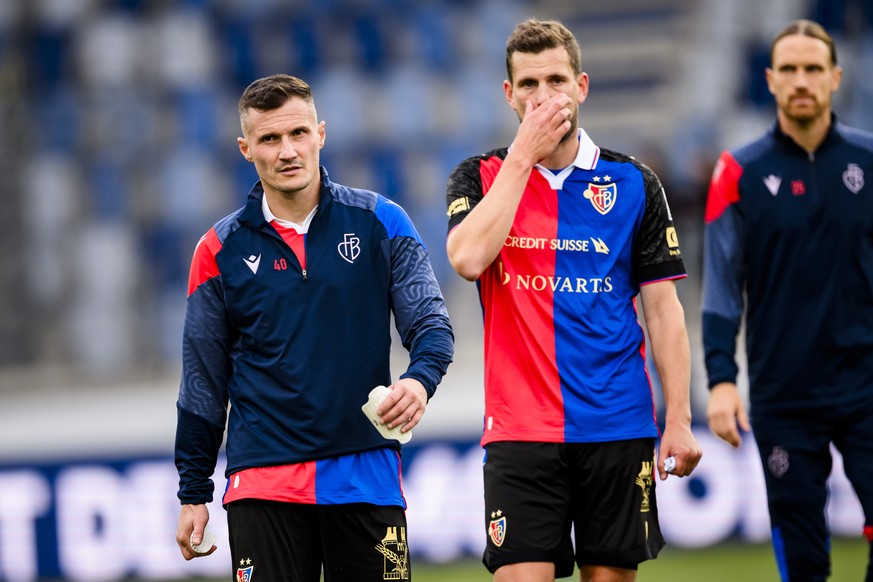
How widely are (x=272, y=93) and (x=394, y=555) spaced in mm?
1462

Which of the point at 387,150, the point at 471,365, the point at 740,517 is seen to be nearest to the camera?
the point at 740,517

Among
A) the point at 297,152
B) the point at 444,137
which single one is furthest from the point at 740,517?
the point at 444,137

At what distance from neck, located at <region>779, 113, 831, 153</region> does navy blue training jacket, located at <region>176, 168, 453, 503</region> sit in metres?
1.65

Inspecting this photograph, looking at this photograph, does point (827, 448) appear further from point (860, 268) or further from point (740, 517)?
point (740, 517)

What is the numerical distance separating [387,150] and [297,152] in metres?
9.95

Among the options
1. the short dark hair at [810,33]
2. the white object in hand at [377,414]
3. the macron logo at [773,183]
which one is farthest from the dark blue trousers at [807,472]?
the white object in hand at [377,414]

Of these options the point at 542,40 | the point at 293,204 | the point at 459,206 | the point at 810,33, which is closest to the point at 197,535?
the point at 293,204

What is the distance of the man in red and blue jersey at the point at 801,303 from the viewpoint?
5.09m

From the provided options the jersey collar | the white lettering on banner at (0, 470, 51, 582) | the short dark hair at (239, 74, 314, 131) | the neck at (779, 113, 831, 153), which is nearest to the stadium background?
the white lettering on banner at (0, 470, 51, 582)

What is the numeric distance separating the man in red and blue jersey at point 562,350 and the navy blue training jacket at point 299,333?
236mm

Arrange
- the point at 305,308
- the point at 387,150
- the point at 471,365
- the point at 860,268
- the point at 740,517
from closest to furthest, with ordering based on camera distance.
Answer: the point at 305,308, the point at 860,268, the point at 740,517, the point at 471,365, the point at 387,150

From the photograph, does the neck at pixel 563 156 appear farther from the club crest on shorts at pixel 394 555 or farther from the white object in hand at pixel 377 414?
the club crest on shorts at pixel 394 555

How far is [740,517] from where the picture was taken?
8.26m

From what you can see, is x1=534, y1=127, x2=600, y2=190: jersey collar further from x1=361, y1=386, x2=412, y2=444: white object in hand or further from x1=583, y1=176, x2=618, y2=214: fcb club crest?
x1=361, y1=386, x2=412, y2=444: white object in hand
